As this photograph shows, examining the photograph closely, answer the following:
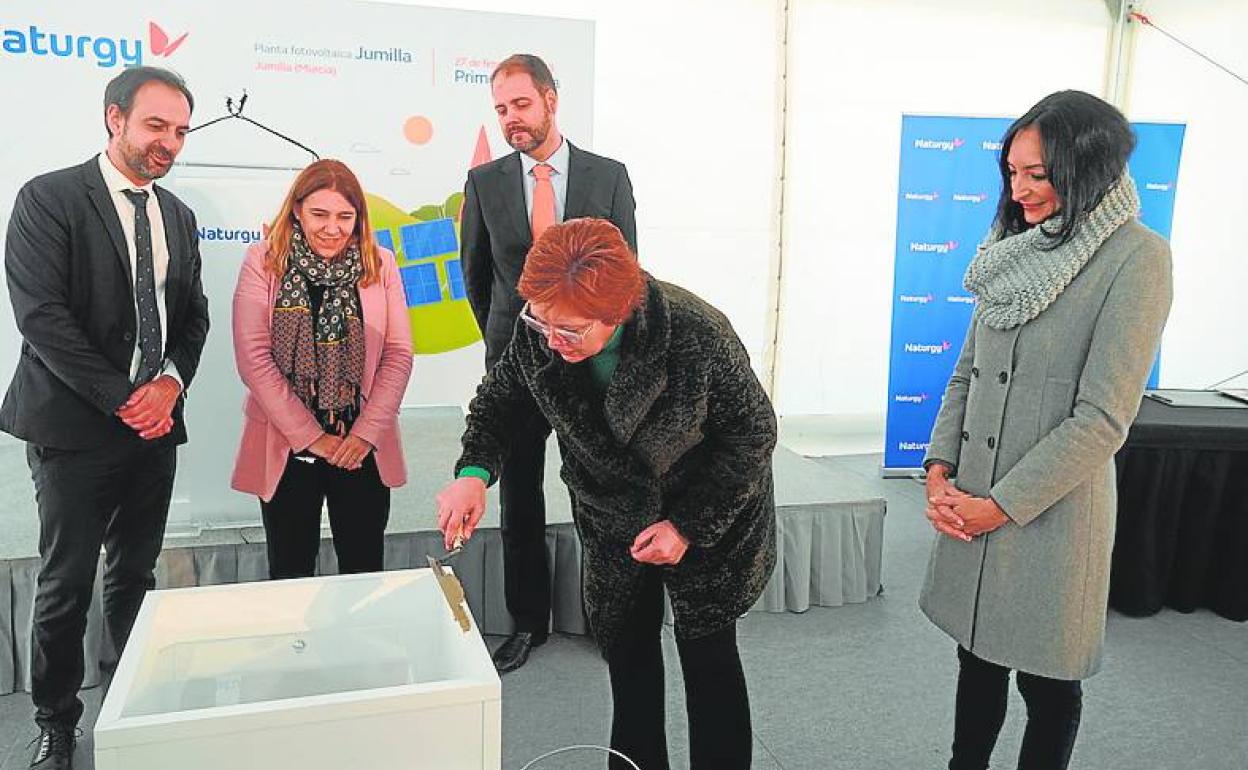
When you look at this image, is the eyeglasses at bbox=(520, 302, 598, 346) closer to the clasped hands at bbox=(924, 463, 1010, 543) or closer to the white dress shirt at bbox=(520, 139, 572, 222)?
the clasped hands at bbox=(924, 463, 1010, 543)

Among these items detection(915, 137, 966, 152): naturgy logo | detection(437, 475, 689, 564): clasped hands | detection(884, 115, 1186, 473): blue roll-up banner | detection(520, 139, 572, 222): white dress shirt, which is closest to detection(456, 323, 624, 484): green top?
detection(437, 475, 689, 564): clasped hands

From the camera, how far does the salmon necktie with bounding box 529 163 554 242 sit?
8.58 feet

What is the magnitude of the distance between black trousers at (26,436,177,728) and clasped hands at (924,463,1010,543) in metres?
1.61

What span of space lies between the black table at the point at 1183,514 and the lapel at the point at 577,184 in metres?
1.84

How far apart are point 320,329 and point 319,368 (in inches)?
3.5

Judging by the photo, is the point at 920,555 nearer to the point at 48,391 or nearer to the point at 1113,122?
the point at 1113,122

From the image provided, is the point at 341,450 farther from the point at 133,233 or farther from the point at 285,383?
the point at 133,233

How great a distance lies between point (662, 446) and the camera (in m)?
1.52

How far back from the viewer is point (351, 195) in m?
2.26

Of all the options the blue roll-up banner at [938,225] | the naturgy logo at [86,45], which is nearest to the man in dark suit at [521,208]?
the naturgy logo at [86,45]

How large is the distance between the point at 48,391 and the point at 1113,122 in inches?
79.3

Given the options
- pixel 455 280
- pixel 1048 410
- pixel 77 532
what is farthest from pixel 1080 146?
pixel 455 280

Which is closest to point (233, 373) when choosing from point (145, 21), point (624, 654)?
point (145, 21)

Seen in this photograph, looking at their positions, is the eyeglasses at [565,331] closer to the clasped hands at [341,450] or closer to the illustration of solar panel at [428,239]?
the clasped hands at [341,450]
